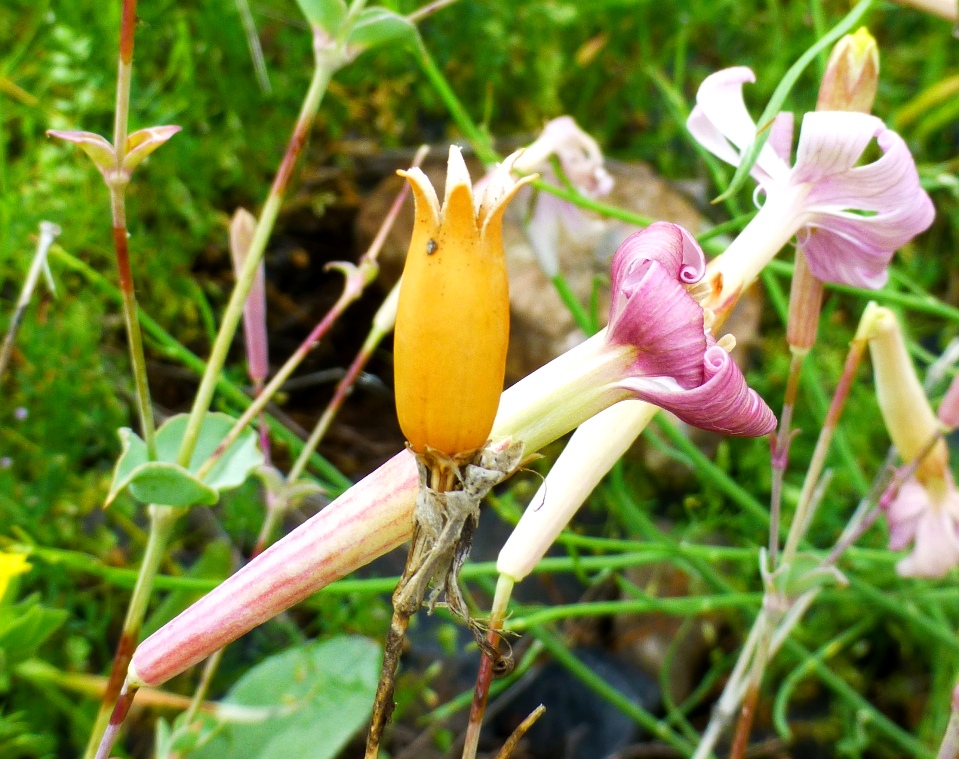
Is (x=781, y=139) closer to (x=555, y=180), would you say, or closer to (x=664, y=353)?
(x=664, y=353)

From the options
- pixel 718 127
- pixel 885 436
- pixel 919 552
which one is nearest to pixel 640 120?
→ pixel 885 436

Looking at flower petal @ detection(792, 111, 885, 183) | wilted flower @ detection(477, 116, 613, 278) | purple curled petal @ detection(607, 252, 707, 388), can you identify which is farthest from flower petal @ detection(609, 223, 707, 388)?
wilted flower @ detection(477, 116, 613, 278)

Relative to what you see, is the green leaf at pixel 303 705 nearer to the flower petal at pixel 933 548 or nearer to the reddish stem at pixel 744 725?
the reddish stem at pixel 744 725

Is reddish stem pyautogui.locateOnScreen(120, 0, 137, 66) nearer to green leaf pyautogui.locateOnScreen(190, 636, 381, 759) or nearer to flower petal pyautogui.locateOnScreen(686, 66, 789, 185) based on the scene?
flower petal pyautogui.locateOnScreen(686, 66, 789, 185)

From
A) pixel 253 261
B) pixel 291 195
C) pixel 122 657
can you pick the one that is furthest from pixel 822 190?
pixel 291 195

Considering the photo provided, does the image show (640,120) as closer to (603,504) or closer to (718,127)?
(603,504)

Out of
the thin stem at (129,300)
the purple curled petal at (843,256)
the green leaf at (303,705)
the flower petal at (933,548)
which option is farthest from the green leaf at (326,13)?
the flower petal at (933,548)
